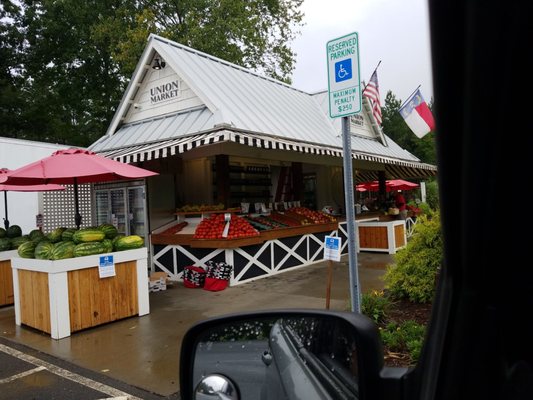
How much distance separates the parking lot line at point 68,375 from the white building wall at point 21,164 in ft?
23.7

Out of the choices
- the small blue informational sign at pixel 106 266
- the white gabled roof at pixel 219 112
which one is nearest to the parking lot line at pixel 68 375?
the small blue informational sign at pixel 106 266

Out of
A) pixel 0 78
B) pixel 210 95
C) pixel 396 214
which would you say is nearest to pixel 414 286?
pixel 210 95

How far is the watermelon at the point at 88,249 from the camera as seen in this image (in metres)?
5.81

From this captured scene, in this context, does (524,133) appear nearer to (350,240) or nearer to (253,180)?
(350,240)

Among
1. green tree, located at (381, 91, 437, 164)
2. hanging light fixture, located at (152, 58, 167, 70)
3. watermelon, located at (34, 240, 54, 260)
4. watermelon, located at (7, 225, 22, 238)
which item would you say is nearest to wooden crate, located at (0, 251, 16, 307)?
watermelon, located at (7, 225, 22, 238)

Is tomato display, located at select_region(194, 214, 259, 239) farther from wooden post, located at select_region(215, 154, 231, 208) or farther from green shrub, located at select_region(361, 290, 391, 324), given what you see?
green shrub, located at select_region(361, 290, 391, 324)

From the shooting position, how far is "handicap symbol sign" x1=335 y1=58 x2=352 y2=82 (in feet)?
11.8

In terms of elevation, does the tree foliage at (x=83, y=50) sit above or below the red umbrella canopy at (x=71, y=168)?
above

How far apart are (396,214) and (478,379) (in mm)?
13146

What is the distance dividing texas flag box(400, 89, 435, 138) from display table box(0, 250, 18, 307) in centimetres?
759

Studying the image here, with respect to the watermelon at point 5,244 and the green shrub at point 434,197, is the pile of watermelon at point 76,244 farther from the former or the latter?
the green shrub at point 434,197

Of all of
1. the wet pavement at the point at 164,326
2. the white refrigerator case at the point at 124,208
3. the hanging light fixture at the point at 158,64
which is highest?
the hanging light fixture at the point at 158,64

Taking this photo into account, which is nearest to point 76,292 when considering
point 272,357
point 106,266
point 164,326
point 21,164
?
point 106,266

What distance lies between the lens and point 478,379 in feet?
2.77
